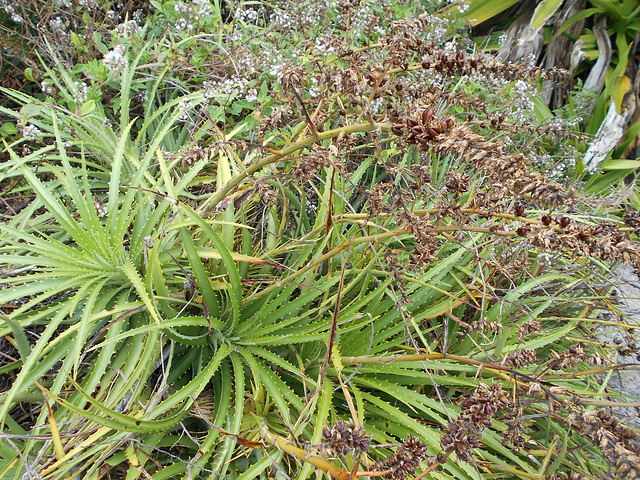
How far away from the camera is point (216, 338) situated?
1.74 meters

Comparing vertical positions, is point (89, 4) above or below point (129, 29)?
above

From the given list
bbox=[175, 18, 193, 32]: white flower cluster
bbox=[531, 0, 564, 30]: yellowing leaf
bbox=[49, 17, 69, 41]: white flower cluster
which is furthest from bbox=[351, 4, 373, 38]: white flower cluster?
bbox=[531, 0, 564, 30]: yellowing leaf

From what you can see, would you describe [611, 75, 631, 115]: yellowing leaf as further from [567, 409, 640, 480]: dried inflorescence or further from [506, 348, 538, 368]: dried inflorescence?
[567, 409, 640, 480]: dried inflorescence

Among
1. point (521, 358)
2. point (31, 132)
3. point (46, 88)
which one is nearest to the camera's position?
point (521, 358)

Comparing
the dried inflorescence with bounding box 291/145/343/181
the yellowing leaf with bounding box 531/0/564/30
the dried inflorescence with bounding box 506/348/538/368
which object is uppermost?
the yellowing leaf with bounding box 531/0/564/30

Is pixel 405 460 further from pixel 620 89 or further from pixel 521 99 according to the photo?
pixel 620 89

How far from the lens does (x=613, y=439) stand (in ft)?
3.59

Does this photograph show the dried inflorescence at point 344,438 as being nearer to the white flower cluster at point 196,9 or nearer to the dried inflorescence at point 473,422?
the dried inflorescence at point 473,422

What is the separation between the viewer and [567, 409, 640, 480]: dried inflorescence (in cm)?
104

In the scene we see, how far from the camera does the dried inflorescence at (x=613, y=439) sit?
104 centimetres

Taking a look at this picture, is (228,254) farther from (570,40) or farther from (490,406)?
(570,40)

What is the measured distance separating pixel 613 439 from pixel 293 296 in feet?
4.59

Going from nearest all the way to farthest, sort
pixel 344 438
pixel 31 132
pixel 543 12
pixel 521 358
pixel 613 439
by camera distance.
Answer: pixel 344 438, pixel 613 439, pixel 521 358, pixel 31 132, pixel 543 12

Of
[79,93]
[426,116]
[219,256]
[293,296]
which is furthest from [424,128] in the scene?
[79,93]
